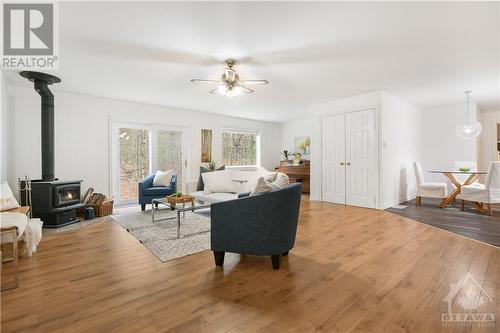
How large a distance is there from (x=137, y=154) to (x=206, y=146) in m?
1.81

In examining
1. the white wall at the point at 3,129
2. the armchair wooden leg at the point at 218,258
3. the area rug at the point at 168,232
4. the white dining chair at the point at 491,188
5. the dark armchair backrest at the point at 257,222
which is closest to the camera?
the dark armchair backrest at the point at 257,222

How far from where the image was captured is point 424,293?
5.87 ft

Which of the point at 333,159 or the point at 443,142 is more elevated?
the point at 443,142

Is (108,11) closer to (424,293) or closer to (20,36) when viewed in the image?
(20,36)

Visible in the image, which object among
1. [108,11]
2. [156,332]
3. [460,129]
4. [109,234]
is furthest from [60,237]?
[460,129]

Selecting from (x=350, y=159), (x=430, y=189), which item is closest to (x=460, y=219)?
(x=430, y=189)

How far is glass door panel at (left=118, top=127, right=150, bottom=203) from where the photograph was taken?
5336 mm

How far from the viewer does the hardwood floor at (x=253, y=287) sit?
149 centimetres

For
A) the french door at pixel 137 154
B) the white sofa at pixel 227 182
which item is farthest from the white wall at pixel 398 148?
the french door at pixel 137 154

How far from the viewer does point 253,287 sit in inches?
75.0

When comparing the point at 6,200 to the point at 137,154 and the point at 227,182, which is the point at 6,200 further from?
the point at 227,182

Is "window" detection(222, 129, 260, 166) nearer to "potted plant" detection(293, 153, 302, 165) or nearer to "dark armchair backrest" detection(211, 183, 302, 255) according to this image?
"potted plant" detection(293, 153, 302, 165)

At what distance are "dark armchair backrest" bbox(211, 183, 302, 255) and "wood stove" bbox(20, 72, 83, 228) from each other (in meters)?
2.98

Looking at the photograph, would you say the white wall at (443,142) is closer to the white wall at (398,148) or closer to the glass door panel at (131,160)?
the white wall at (398,148)
